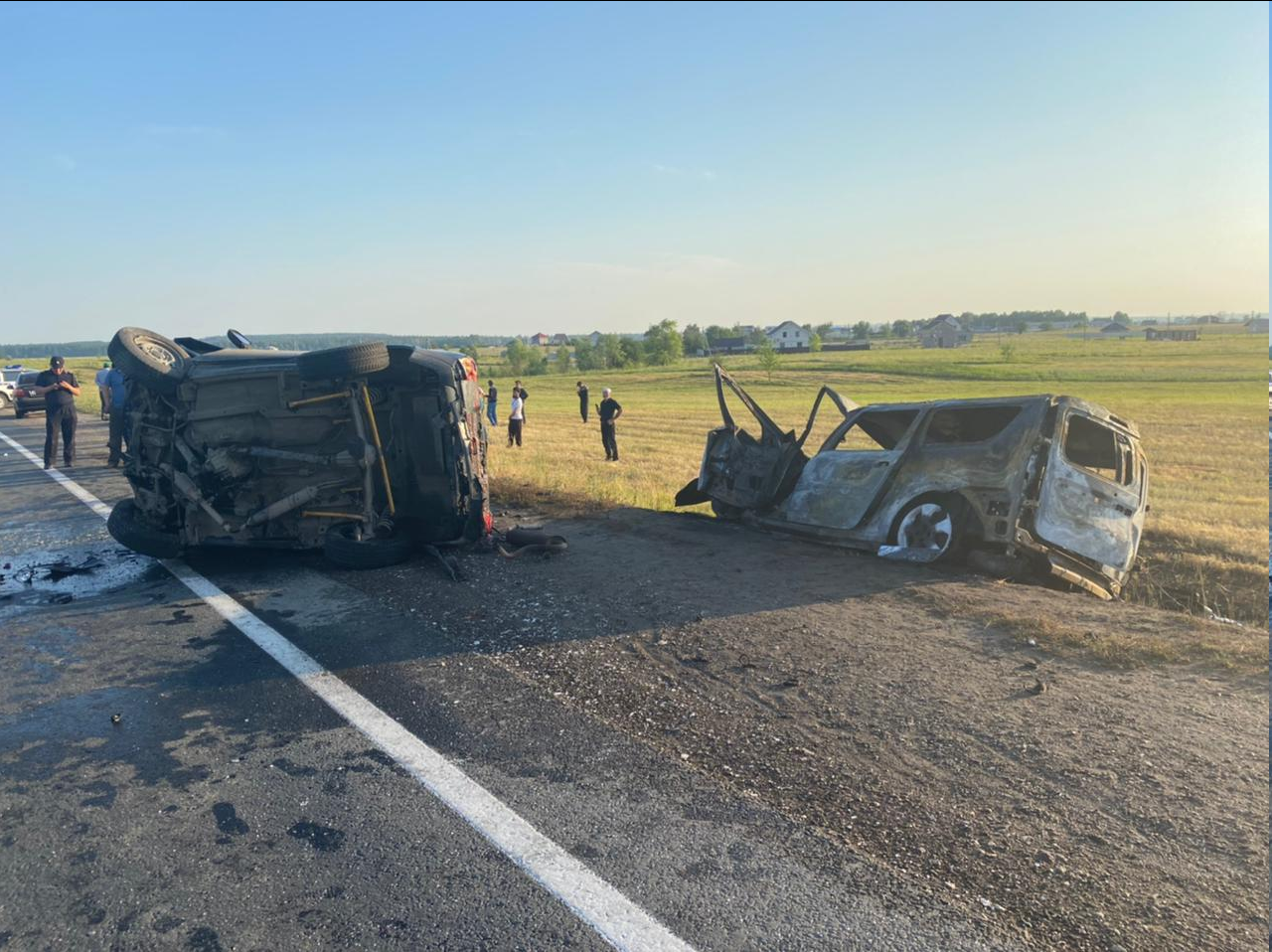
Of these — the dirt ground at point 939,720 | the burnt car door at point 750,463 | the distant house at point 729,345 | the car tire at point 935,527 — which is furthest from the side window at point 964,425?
the distant house at point 729,345

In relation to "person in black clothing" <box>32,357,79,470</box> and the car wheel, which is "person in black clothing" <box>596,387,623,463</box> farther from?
the car wheel

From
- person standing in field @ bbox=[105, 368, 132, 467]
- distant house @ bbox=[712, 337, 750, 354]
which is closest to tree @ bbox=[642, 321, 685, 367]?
distant house @ bbox=[712, 337, 750, 354]

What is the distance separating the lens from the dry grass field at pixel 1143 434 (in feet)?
28.1

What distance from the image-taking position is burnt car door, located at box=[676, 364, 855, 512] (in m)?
8.74

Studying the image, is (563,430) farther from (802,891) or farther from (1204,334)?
(1204,334)

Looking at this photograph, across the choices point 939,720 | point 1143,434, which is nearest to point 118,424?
point 939,720

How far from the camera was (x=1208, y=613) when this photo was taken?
251 inches

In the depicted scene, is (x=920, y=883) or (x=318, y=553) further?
(x=318, y=553)

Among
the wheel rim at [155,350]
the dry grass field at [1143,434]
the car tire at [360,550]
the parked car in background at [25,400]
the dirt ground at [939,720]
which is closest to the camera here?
the dirt ground at [939,720]

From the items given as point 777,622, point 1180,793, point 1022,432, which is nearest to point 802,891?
point 1180,793

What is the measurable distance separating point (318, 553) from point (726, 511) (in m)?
4.20

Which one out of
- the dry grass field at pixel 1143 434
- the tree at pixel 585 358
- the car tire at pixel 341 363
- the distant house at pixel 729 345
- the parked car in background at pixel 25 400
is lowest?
the dry grass field at pixel 1143 434

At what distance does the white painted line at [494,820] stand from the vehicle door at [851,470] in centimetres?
467

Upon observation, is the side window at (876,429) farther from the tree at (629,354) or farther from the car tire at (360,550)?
the tree at (629,354)
